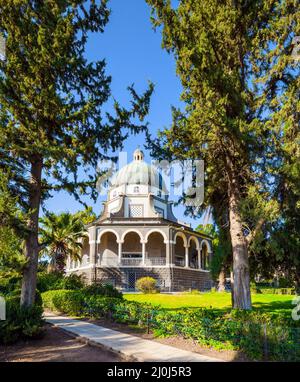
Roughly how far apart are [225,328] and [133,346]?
242 cm

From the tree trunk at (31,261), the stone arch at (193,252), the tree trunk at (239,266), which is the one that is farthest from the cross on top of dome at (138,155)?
the tree trunk at (31,261)

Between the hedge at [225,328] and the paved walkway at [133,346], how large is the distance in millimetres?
937

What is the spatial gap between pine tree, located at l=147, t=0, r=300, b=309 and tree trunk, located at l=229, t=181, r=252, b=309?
35 millimetres

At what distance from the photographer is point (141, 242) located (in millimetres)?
38062

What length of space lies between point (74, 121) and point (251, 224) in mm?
7860

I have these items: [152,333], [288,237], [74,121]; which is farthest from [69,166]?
[288,237]

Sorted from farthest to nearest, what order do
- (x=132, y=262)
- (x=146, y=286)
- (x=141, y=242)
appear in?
(x=141, y=242)
(x=132, y=262)
(x=146, y=286)

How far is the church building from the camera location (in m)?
36.6

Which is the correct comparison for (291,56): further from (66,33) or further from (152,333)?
(152,333)

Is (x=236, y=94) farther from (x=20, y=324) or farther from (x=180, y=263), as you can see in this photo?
(x=180, y=263)

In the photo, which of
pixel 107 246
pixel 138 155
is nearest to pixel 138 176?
pixel 138 155

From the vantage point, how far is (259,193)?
12922mm

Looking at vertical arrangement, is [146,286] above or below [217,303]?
above

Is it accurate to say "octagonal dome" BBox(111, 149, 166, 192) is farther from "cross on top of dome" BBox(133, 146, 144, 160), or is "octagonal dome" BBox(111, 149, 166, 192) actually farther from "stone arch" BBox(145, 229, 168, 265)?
"stone arch" BBox(145, 229, 168, 265)
